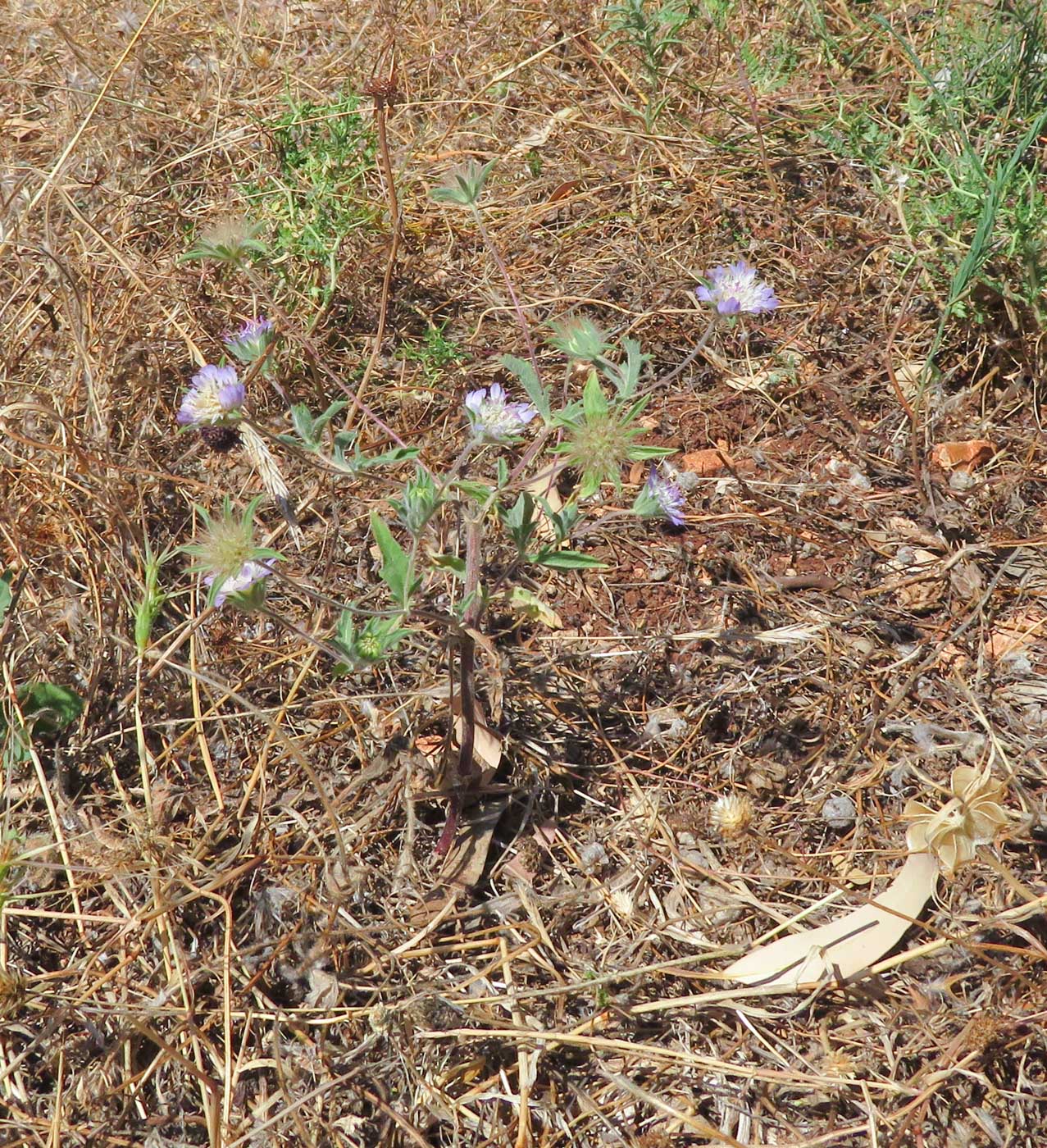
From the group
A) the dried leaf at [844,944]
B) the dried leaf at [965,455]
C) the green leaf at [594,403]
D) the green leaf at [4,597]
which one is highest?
the green leaf at [594,403]

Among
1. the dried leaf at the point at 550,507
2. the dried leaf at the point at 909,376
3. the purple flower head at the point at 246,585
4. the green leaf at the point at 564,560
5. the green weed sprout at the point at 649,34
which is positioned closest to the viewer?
the purple flower head at the point at 246,585

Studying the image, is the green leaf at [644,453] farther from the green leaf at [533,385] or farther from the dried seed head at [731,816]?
the dried seed head at [731,816]

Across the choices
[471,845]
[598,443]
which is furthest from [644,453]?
[471,845]

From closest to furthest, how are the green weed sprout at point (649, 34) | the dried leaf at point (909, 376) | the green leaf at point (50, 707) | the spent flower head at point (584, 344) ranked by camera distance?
the spent flower head at point (584, 344) → the green leaf at point (50, 707) → the dried leaf at point (909, 376) → the green weed sprout at point (649, 34)

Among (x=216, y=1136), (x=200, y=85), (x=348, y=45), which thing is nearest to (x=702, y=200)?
(x=348, y=45)

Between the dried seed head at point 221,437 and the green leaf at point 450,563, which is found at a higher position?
the green leaf at point 450,563

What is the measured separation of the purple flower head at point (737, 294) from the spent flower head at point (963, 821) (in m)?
0.82

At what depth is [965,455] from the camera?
7.20 feet

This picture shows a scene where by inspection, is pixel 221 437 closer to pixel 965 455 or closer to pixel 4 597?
pixel 4 597

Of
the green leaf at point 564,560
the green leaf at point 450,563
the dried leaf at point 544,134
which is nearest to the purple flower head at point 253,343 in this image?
the green leaf at point 450,563

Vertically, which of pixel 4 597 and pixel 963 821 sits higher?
pixel 4 597

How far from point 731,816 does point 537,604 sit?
0.48m

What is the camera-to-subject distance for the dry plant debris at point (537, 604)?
1.54 m

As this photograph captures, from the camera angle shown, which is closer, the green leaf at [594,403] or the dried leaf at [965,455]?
the green leaf at [594,403]
